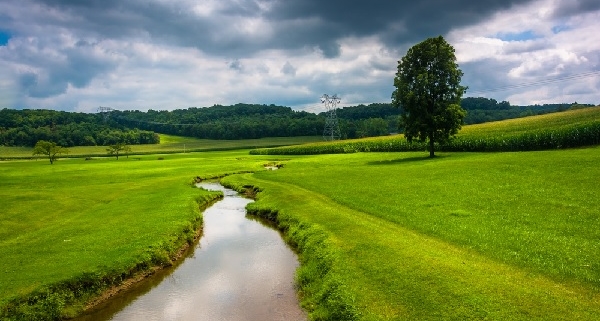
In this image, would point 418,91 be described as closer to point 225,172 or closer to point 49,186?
point 225,172

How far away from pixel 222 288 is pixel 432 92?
5270cm

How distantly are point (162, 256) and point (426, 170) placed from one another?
107 feet

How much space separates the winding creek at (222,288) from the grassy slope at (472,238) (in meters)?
3.53

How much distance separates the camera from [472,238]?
2183cm

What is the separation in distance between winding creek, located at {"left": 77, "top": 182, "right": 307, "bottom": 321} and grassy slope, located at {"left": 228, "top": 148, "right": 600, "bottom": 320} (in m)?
3.53

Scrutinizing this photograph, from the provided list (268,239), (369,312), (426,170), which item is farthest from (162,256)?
(426,170)

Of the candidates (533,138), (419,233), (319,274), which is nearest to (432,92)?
(533,138)

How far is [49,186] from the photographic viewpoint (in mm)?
57094

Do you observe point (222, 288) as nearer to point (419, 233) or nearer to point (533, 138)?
point (419, 233)

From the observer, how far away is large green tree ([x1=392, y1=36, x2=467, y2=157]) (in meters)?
61.5

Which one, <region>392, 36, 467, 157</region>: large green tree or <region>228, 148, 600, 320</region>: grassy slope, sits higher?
<region>392, 36, 467, 157</region>: large green tree

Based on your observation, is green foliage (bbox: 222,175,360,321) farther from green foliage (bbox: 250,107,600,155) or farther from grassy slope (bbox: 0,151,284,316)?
green foliage (bbox: 250,107,600,155)

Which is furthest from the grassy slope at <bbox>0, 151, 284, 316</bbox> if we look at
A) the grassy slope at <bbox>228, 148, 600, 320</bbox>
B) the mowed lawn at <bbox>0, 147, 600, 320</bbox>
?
the grassy slope at <bbox>228, 148, 600, 320</bbox>

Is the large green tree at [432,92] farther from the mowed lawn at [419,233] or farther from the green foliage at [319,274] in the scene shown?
the green foliage at [319,274]
